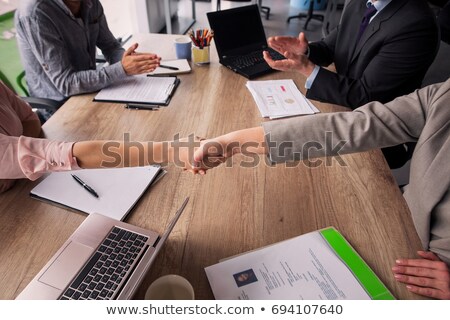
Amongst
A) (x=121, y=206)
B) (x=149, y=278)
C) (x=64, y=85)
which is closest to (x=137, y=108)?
(x=64, y=85)

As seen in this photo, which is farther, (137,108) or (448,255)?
(137,108)

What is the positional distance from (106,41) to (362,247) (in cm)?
176

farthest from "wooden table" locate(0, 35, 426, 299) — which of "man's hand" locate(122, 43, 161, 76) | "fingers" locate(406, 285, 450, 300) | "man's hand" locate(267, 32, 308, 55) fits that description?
"man's hand" locate(267, 32, 308, 55)

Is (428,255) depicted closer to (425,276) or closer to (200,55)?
(425,276)

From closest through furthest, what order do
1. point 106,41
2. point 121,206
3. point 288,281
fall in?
1. point 288,281
2. point 121,206
3. point 106,41

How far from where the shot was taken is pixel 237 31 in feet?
5.27

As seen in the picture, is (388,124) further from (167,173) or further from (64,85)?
(64,85)

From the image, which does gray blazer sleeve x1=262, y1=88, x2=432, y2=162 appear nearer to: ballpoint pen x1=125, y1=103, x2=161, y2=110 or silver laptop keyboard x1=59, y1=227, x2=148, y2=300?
silver laptop keyboard x1=59, y1=227, x2=148, y2=300

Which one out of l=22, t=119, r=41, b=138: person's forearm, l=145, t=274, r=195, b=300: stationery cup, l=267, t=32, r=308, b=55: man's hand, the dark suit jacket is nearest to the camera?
Result: l=145, t=274, r=195, b=300: stationery cup

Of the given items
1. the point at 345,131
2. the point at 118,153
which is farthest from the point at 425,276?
the point at 118,153

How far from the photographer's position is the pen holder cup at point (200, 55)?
1597 mm

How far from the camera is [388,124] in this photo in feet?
2.99

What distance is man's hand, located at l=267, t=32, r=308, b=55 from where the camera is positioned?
145 centimetres

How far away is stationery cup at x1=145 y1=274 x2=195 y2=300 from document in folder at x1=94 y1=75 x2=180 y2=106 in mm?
848
